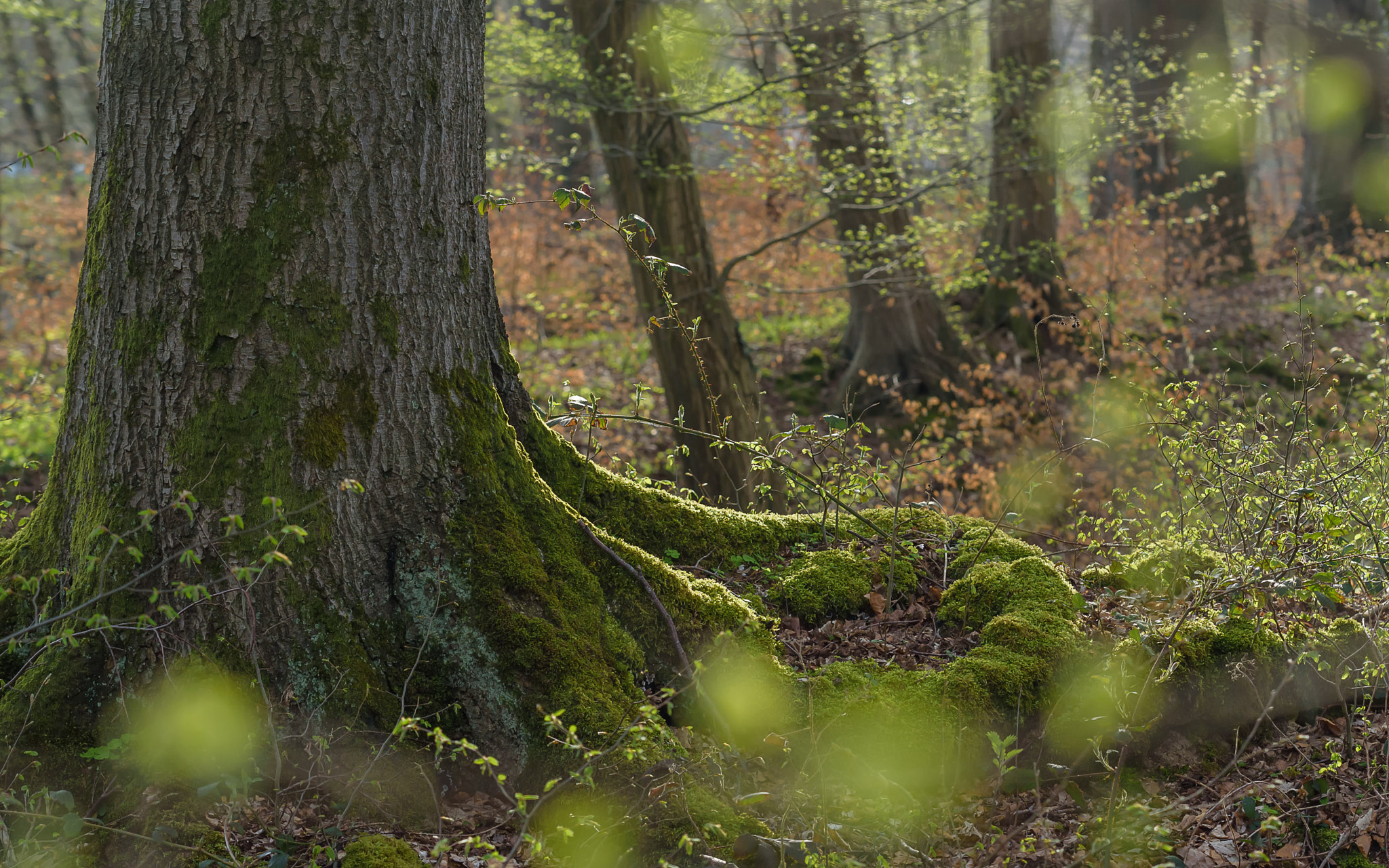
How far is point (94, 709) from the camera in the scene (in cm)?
274

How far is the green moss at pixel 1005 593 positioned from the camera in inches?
142

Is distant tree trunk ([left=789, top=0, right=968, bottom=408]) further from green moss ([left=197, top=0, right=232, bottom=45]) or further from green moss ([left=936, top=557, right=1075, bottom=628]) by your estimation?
green moss ([left=197, top=0, right=232, bottom=45])

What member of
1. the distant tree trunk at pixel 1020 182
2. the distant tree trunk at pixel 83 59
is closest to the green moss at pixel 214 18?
the distant tree trunk at pixel 1020 182

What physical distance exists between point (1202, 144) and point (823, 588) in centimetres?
1401

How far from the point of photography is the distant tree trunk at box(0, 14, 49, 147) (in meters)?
16.5

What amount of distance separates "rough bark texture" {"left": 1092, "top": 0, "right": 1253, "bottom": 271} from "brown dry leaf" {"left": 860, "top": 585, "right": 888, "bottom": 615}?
859 centimetres

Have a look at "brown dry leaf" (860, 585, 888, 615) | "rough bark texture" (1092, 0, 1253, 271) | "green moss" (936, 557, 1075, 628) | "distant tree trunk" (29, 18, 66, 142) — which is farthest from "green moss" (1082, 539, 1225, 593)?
"distant tree trunk" (29, 18, 66, 142)

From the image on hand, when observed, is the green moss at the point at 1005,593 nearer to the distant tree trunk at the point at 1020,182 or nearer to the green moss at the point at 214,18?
the green moss at the point at 214,18

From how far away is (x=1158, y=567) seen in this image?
378 cm

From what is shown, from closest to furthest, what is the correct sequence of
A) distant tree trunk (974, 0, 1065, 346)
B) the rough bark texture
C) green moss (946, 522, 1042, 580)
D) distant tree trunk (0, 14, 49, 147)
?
green moss (946, 522, 1042, 580), distant tree trunk (974, 0, 1065, 346), the rough bark texture, distant tree trunk (0, 14, 49, 147)

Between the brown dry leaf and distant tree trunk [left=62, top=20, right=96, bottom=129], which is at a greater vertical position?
distant tree trunk [left=62, top=20, right=96, bottom=129]

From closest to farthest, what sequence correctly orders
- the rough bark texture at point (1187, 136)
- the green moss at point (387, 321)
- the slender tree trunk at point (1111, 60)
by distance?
the green moss at point (387, 321) → the rough bark texture at point (1187, 136) → the slender tree trunk at point (1111, 60)

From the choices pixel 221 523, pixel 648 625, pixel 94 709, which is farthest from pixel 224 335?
pixel 648 625

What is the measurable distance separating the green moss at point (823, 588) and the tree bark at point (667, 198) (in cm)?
381
